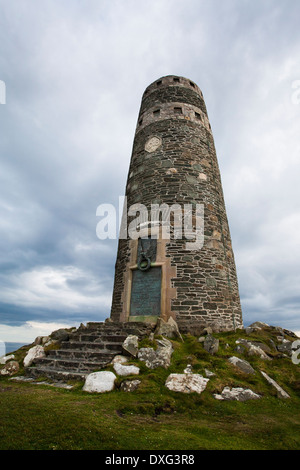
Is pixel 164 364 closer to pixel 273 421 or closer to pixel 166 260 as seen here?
pixel 273 421

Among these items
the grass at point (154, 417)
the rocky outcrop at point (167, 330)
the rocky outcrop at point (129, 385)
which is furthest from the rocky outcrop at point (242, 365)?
the rocky outcrop at point (129, 385)

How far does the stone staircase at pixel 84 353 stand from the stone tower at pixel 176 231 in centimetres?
191

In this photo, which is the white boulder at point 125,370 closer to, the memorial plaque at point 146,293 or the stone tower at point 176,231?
the stone tower at point 176,231

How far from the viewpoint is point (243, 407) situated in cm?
519

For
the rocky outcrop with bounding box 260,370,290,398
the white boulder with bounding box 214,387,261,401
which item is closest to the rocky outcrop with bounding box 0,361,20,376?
the white boulder with bounding box 214,387,261,401

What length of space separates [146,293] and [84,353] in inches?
154

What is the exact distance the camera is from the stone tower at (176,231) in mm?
10391

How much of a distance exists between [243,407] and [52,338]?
693cm

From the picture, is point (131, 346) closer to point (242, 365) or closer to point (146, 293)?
point (242, 365)

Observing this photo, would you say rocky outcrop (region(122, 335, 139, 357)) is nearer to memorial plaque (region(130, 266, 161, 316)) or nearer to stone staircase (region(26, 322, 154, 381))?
stone staircase (region(26, 322, 154, 381))

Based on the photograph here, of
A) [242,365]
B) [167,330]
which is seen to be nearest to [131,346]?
[167,330]

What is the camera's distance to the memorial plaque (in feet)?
34.4

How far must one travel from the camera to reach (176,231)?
1128 cm
